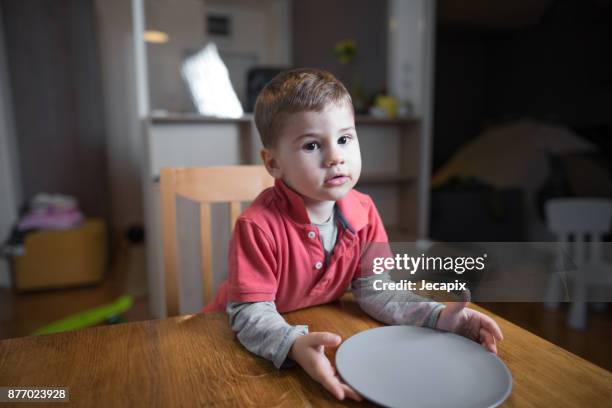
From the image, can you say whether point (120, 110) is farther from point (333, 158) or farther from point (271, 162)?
point (333, 158)

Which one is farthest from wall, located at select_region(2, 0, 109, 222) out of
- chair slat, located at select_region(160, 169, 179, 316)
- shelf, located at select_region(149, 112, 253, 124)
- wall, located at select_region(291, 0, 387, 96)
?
chair slat, located at select_region(160, 169, 179, 316)

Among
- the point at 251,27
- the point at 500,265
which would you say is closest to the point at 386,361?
the point at 500,265

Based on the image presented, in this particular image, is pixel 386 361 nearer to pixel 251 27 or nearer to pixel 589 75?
pixel 589 75

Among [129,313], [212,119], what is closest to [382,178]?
[212,119]

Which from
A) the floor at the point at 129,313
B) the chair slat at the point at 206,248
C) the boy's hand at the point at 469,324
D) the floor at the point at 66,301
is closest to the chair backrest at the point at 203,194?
the chair slat at the point at 206,248

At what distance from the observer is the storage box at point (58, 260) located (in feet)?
8.67

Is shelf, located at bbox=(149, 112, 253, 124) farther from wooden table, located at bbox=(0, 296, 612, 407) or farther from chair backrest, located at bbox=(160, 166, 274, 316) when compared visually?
wooden table, located at bbox=(0, 296, 612, 407)

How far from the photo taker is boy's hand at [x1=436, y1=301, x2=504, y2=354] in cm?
56

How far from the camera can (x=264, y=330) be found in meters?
0.57

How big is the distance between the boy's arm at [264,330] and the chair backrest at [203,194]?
32 cm

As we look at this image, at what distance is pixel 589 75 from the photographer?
2449 millimetres

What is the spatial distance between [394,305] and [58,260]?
8.80 feet

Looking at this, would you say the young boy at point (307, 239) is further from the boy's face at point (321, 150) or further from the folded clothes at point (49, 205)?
the folded clothes at point (49, 205)

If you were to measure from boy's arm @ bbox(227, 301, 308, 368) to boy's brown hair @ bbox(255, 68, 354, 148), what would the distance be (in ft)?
0.80
